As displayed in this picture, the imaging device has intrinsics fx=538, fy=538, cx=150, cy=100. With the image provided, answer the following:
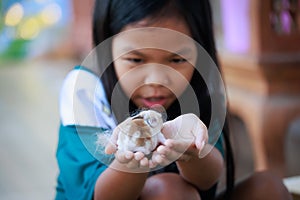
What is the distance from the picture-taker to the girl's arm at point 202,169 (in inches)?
23.2

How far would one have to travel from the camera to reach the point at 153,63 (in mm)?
576

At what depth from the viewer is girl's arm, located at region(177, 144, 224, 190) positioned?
590mm

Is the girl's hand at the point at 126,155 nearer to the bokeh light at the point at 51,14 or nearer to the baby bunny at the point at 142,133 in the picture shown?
the baby bunny at the point at 142,133

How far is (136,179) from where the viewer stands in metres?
0.56

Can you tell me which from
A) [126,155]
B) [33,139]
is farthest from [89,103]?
[33,139]

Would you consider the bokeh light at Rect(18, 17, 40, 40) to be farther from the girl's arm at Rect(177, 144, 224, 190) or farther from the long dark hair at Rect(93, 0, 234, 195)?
the girl's arm at Rect(177, 144, 224, 190)

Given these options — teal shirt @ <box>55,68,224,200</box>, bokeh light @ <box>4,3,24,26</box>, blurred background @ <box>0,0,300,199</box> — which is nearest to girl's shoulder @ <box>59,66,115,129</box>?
teal shirt @ <box>55,68,224,200</box>

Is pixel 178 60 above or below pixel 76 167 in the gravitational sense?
above

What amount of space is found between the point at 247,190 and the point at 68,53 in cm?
391

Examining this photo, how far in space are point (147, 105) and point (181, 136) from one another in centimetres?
9

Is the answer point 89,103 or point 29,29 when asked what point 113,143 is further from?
point 29,29

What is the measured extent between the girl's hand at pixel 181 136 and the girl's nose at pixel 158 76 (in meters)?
0.09

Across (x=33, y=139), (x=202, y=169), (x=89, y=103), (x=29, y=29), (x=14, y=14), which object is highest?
(x=89, y=103)

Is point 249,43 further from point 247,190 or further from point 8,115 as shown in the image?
point 8,115
